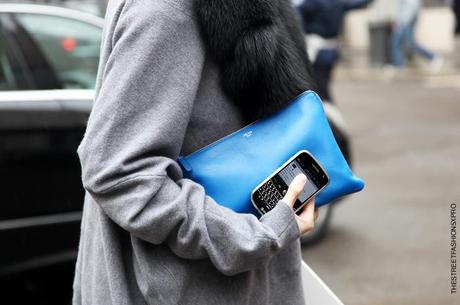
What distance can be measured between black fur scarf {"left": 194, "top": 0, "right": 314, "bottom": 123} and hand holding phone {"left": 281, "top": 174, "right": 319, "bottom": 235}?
16cm

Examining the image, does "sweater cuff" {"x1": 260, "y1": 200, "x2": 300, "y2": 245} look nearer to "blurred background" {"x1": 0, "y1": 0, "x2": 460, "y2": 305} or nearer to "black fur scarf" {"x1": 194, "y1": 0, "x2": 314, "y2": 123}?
"black fur scarf" {"x1": 194, "y1": 0, "x2": 314, "y2": 123}

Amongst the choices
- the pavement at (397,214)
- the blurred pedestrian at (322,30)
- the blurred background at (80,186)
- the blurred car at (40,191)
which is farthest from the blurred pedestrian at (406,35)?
the blurred car at (40,191)

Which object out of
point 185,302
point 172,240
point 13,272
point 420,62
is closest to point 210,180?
point 172,240

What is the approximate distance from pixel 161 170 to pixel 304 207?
13.2 inches

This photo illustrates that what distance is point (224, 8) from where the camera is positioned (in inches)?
60.9

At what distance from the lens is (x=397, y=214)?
5.89 metres

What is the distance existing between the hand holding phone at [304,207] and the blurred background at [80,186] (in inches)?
89.0

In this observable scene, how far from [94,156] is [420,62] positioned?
47.5 feet

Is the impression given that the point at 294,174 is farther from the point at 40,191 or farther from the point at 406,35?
the point at 406,35

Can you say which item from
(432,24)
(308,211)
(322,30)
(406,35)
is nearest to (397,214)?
(322,30)

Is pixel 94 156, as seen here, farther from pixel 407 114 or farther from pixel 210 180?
pixel 407 114

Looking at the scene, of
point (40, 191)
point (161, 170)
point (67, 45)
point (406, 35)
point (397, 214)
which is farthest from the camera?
point (406, 35)

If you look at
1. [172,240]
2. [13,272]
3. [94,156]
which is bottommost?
[13,272]

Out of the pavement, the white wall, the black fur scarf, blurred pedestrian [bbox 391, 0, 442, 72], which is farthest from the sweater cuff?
the white wall
